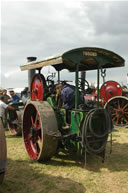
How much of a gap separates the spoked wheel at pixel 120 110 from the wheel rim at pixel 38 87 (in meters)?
3.71

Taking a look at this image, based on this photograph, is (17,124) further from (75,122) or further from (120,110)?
(120,110)

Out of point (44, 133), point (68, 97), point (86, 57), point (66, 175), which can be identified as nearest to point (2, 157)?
point (44, 133)

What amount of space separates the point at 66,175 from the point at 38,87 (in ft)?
6.82

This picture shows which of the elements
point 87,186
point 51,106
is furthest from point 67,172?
point 51,106

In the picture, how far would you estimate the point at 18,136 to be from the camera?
5.75 m

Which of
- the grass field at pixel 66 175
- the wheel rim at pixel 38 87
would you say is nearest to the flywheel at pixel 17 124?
the wheel rim at pixel 38 87

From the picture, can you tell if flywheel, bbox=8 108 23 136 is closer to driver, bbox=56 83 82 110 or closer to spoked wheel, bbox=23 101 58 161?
spoked wheel, bbox=23 101 58 161

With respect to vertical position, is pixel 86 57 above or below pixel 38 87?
above

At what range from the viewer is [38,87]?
14.1 feet

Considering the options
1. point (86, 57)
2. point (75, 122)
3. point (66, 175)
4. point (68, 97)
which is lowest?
point (66, 175)

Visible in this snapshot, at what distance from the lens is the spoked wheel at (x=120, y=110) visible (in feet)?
23.5

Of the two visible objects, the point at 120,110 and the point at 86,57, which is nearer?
the point at 86,57

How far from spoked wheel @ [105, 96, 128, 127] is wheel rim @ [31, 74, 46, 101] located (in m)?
3.71

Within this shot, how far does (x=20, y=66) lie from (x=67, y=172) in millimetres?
2581
